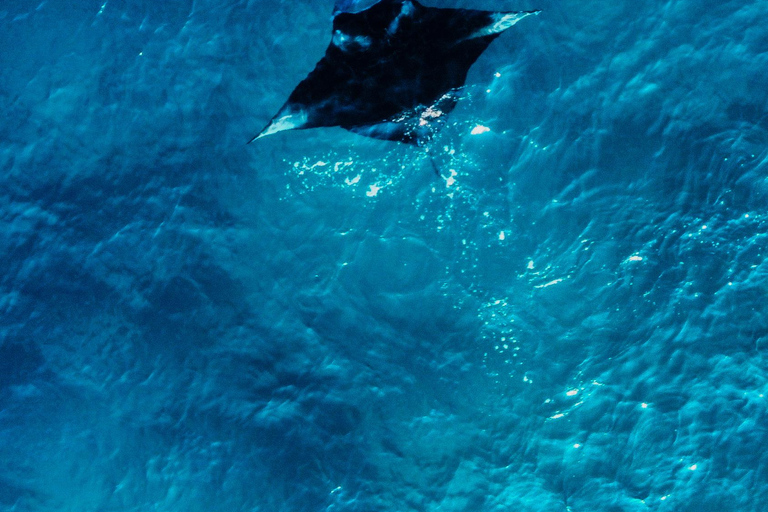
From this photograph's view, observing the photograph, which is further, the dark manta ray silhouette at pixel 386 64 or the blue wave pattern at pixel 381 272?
the blue wave pattern at pixel 381 272

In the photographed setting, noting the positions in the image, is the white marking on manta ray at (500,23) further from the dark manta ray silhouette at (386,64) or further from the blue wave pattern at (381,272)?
the blue wave pattern at (381,272)

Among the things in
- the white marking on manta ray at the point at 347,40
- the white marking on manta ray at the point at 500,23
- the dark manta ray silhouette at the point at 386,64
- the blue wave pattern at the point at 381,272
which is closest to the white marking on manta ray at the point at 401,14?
the dark manta ray silhouette at the point at 386,64

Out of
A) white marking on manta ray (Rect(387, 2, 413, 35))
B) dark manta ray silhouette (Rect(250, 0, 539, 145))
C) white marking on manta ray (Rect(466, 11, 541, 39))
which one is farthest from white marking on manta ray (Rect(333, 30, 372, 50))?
white marking on manta ray (Rect(466, 11, 541, 39))

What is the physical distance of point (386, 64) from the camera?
6.84 m

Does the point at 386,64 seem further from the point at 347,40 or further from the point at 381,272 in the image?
the point at 381,272

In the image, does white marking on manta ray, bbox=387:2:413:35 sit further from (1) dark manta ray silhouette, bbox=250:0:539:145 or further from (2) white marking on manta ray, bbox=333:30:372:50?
(2) white marking on manta ray, bbox=333:30:372:50

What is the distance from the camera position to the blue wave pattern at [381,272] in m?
8.23

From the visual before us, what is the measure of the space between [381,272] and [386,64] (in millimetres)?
2989

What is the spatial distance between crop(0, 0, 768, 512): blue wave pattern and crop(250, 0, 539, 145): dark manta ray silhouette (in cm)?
121

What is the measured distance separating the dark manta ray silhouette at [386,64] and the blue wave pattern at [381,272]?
121 centimetres

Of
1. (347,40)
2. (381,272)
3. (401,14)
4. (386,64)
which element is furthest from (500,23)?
(381,272)

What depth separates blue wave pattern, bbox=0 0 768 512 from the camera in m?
8.23

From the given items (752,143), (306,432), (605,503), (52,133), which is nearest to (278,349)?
(306,432)

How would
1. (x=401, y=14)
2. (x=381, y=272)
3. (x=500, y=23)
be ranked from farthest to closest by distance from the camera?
(x=381, y=272), (x=500, y=23), (x=401, y=14)
